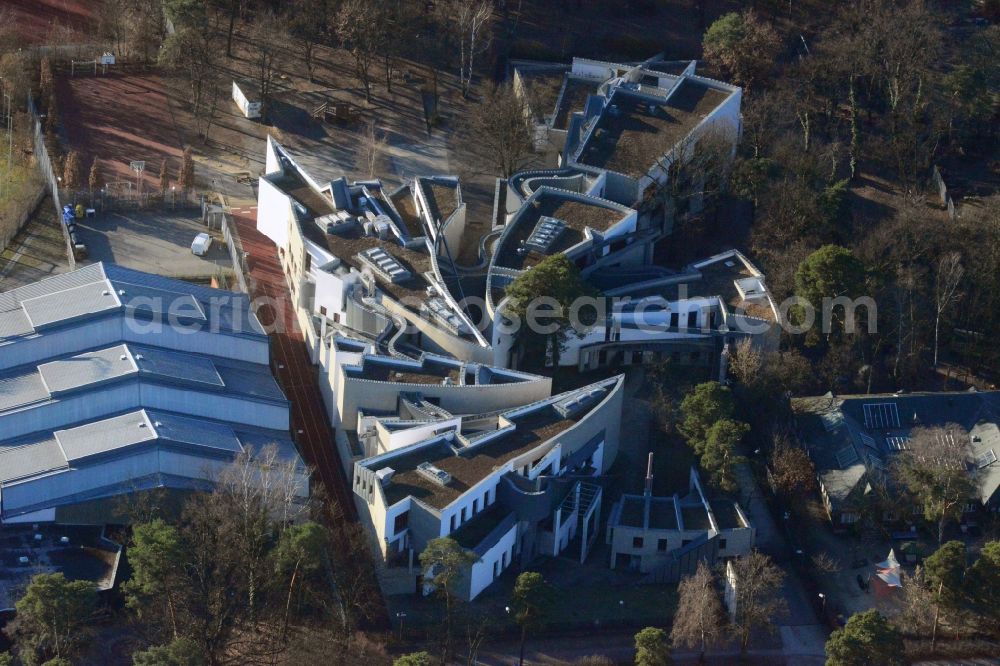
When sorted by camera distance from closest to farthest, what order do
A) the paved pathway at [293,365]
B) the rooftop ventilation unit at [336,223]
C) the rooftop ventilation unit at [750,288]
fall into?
the paved pathway at [293,365], the rooftop ventilation unit at [750,288], the rooftop ventilation unit at [336,223]

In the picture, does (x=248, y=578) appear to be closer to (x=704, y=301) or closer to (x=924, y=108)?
(x=704, y=301)

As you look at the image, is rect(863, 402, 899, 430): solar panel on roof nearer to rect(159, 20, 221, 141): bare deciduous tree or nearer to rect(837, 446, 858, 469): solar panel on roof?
rect(837, 446, 858, 469): solar panel on roof

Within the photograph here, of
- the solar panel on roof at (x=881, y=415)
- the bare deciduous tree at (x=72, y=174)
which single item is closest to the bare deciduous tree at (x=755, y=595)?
the solar panel on roof at (x=881, y=415)

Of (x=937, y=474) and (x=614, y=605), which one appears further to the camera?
(x=937, y=474)

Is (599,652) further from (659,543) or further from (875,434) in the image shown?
(875,434)

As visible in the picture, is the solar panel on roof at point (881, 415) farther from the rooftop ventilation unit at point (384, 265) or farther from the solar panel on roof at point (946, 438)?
the rooftop ventilation unit at point (384, 265)

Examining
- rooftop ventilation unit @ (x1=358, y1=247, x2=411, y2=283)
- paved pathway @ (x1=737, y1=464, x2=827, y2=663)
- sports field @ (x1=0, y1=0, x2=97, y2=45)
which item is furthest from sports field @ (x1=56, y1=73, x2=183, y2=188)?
paved pathway @ (x1=737, y1=464, x2=827, y2=663)

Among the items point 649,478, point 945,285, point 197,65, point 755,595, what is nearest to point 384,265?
point 649,478
